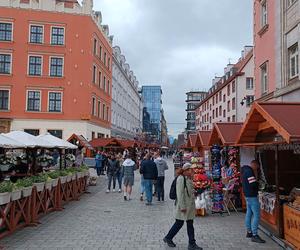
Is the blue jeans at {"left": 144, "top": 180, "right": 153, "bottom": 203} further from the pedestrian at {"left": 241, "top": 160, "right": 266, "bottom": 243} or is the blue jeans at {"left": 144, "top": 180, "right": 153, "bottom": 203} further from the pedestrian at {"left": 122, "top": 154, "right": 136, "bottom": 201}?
the pedestrian at {"left": 241, "top": 160, "right": 266, "bottom": 243}

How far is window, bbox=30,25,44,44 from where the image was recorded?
39594 millimetres

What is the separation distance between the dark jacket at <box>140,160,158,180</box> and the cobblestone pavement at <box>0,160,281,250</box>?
1252 mm

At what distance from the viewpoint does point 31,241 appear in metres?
8.82

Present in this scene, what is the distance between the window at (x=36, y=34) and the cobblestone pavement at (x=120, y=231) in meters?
29.0

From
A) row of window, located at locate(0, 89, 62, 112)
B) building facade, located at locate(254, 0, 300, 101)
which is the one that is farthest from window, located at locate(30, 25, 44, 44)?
building facade, located at locate(254, 0, 300, 101)

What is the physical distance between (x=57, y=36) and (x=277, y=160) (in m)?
34.8

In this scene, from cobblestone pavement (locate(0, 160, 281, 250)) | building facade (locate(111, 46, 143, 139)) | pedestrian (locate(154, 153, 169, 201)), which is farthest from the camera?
building facade (locate(111, 46, 143, 139))

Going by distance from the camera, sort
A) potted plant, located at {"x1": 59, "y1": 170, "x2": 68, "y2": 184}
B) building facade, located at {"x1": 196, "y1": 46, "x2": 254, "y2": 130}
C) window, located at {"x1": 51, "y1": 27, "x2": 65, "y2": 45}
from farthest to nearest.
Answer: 1. building facade, located at {"x1": 196, "y1": 46, "x2": 254, "y2": 130}
2. window, located at {"x1": 51, "y1": 27, "x2": 65, "y2": 45}
3. potted plant, located at {"x1": 59, "y1": 170, "x2": 68, "y2": 184}

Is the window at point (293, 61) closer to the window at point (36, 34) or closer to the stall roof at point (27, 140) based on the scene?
the stall roof at point (27, 140)

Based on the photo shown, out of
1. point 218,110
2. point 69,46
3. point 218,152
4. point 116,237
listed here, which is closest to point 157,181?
point 218,152

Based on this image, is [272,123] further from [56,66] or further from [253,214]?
[56,66]

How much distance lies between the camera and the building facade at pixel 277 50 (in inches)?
666

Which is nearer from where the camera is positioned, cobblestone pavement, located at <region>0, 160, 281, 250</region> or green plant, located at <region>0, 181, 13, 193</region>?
cobblestone pavement, located at <region>0, 160, 281, 250</region>

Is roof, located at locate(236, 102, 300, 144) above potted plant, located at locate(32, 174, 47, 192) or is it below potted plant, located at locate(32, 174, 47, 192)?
above
